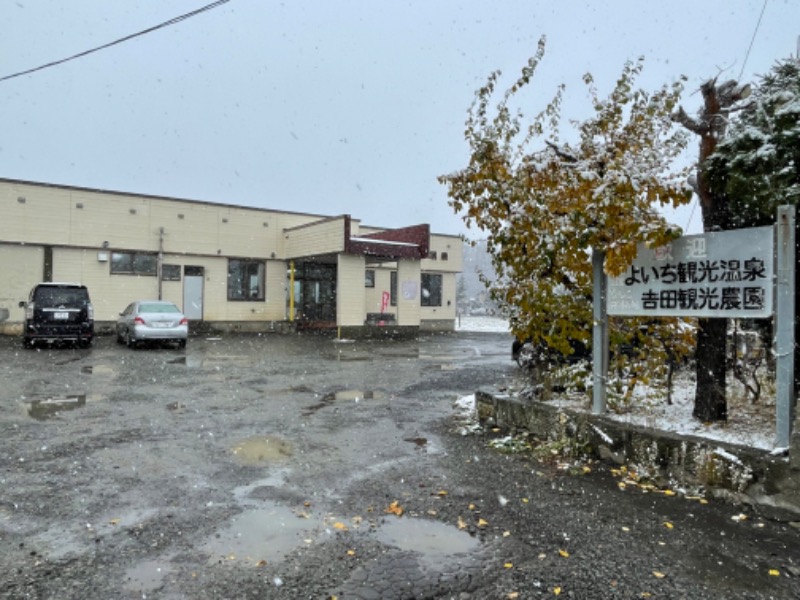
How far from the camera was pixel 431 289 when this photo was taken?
31578 millimetres

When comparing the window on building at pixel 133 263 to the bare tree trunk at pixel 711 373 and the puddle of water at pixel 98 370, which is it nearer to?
the puddle of water at pixel 98 370

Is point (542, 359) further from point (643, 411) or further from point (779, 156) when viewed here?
point (779, 156)

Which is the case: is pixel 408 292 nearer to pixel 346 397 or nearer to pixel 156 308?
pixel 156 308

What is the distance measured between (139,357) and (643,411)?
489 inches

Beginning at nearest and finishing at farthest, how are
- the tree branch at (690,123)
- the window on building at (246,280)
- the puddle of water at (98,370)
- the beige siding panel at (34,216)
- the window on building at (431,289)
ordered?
the tree branch at (690,123) → the puddle of water at (98,370) → the beige siding panel at (34,216) → the window on building at (246,280) → the window on building at (431,289)

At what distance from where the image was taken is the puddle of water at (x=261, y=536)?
11.1ft

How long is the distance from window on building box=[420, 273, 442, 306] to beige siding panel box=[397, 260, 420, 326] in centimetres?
598

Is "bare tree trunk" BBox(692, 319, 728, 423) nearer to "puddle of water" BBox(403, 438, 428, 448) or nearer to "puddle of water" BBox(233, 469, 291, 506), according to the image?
"puddle of water" BBox(403, 438, 428, 448)

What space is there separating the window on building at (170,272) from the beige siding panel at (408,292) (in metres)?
9.47

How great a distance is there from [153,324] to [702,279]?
1533 centimetres

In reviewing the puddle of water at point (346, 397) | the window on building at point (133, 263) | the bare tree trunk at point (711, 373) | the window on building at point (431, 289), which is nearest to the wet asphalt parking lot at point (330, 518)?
the puddle of water at point (346, 397)

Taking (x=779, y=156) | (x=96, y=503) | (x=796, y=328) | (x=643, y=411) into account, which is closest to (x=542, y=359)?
(x=643, y=411)

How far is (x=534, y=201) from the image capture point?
18.9 ft

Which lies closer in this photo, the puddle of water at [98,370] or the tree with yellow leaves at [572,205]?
the tree with yellow leaves at [572,205]
